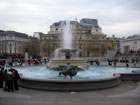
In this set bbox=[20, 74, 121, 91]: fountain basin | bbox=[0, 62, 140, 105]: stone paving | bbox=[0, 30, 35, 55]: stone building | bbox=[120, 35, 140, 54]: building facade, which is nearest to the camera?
bbox=[0, 62, 140, 105]: stone paving

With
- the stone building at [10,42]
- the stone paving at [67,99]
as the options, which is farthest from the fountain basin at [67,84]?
the stone building at [10,42]

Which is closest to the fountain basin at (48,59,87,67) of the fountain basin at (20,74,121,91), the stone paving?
the fountain basin at (20,74,121,91)

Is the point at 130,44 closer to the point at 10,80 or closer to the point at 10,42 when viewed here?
the point at 10,42

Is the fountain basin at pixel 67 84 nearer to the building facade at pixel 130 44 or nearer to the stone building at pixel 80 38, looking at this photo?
the stone building at pixel 80 38

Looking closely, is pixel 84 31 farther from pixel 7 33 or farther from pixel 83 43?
pixel 7 33

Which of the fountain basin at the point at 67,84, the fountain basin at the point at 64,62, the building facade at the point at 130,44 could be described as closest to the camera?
the fountain basin at the point at 67,84

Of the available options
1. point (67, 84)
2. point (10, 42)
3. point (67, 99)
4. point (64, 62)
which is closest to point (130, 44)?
point (10, 42)

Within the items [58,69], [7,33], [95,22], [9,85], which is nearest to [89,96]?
[9,85]

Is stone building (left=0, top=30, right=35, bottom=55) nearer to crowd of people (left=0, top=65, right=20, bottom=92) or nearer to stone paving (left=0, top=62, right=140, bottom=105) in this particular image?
crowd of people (left=0, top=65, right=20, bottom=92)

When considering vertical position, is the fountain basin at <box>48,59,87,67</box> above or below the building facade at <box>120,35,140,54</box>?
below

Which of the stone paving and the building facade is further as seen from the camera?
the building facade

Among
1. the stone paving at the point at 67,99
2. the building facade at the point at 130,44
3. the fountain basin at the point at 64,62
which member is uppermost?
the building facade at the point at 130,44

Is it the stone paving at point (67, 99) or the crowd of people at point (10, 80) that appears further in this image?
the crowd of people at point (10, 80)

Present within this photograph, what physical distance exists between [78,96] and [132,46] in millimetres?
102164
